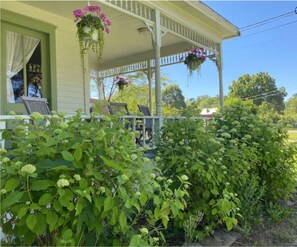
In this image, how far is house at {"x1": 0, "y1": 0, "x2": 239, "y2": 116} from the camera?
4441 millimetres

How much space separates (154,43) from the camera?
4867mm

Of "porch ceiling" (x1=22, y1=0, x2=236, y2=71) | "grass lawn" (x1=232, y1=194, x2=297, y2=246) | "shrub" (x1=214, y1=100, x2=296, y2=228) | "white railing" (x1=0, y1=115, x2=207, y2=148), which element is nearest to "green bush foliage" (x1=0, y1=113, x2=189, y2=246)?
"white railing" (x1=0, y1=115, x2=207, y2=148)

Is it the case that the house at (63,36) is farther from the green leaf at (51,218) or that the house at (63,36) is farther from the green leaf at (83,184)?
the green leaf at (51,218)

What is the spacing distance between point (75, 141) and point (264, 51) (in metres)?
40.1

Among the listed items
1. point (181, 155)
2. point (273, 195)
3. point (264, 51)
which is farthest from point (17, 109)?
point (264, 51)

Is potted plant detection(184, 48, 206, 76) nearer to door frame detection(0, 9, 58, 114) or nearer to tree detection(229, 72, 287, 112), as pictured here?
door frame detection(0, 9, 58, 114)

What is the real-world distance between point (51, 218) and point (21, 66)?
411 cm

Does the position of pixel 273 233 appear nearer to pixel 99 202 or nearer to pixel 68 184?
pixel 99 202

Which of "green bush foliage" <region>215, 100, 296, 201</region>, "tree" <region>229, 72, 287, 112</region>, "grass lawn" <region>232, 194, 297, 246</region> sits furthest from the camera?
"tree" <region>229, 72, 287, 112</region>

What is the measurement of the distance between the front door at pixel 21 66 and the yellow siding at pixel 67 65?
288mm

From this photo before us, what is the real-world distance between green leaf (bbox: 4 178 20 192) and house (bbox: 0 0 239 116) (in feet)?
11.3

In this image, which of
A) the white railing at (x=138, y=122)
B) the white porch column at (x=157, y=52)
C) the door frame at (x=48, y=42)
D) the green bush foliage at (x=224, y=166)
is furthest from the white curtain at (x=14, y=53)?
the green bush foliage at (x=224, y=166)

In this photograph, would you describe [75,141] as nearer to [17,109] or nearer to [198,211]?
[198,211]

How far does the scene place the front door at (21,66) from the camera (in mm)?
4352
